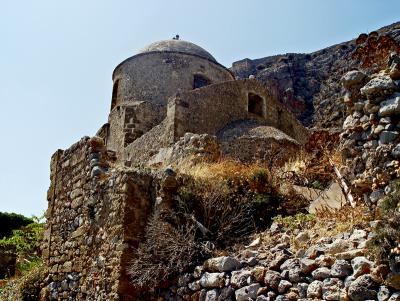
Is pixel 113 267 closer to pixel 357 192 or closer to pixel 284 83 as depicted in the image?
pixel 357 192

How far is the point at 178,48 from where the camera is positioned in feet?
62.0

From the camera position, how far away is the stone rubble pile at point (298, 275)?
3416 millimetres

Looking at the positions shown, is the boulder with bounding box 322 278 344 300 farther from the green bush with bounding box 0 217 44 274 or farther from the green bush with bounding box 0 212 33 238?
the green bush with bounding box 0 212 33 238

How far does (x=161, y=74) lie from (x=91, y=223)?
12.1 meters

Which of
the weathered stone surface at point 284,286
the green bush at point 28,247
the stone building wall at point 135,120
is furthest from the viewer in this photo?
the stone building wall at point 135,120

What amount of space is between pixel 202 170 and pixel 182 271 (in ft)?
6.29

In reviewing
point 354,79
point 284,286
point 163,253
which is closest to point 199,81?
point 163,253

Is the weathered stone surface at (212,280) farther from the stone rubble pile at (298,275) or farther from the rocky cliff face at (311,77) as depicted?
the rocky cliff face at (311,77)

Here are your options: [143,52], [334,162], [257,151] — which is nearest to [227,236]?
[334,162]

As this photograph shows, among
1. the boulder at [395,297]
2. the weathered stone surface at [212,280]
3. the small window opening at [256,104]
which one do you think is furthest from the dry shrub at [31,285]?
the small window opening at [256,104]

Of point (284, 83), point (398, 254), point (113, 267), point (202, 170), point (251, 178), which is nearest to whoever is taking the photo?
point (398, 254)

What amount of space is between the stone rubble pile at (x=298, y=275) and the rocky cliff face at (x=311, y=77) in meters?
23.6

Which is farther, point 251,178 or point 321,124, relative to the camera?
point 321,124

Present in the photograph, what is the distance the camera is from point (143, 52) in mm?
18938
